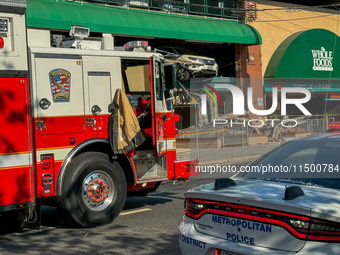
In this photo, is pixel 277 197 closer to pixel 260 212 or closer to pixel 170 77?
pixel 260 212

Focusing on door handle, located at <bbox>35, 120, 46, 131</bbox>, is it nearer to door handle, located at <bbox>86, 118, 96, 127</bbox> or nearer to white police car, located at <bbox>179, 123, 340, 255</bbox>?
door handle, located at <bbox>86, 118, 96, 127</bbox>

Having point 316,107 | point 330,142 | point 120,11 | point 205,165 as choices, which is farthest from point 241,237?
point 316,107

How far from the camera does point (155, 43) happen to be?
24766 millimetres

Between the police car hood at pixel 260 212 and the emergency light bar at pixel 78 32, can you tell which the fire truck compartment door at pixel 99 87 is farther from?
the police car hood at pixel 260 212

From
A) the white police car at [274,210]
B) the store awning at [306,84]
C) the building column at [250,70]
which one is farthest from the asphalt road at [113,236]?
the store awning at [306,84]

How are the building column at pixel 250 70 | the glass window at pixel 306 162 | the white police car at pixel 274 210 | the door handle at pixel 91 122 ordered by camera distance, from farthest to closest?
the building column at pixel 250 70
the door handle at pixel 91 122
the glass window at pixel 306 162
the white police car at pixel 274 210

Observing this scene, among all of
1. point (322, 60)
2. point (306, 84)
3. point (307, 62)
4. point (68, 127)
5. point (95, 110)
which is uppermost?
point (322, 60)

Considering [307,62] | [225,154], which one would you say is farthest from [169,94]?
[307,62]

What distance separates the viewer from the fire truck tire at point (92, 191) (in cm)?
715

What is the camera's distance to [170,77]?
27.6 feet

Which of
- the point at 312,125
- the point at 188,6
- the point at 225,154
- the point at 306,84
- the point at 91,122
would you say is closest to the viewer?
the point at 91,122

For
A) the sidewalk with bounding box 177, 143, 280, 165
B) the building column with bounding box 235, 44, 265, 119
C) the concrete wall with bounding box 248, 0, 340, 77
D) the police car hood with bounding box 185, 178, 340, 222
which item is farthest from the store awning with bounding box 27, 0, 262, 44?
the police car hood with bounding box 185, 178, 340, 222

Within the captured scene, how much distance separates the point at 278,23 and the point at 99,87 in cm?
2468

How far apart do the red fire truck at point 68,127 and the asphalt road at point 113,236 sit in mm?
326
